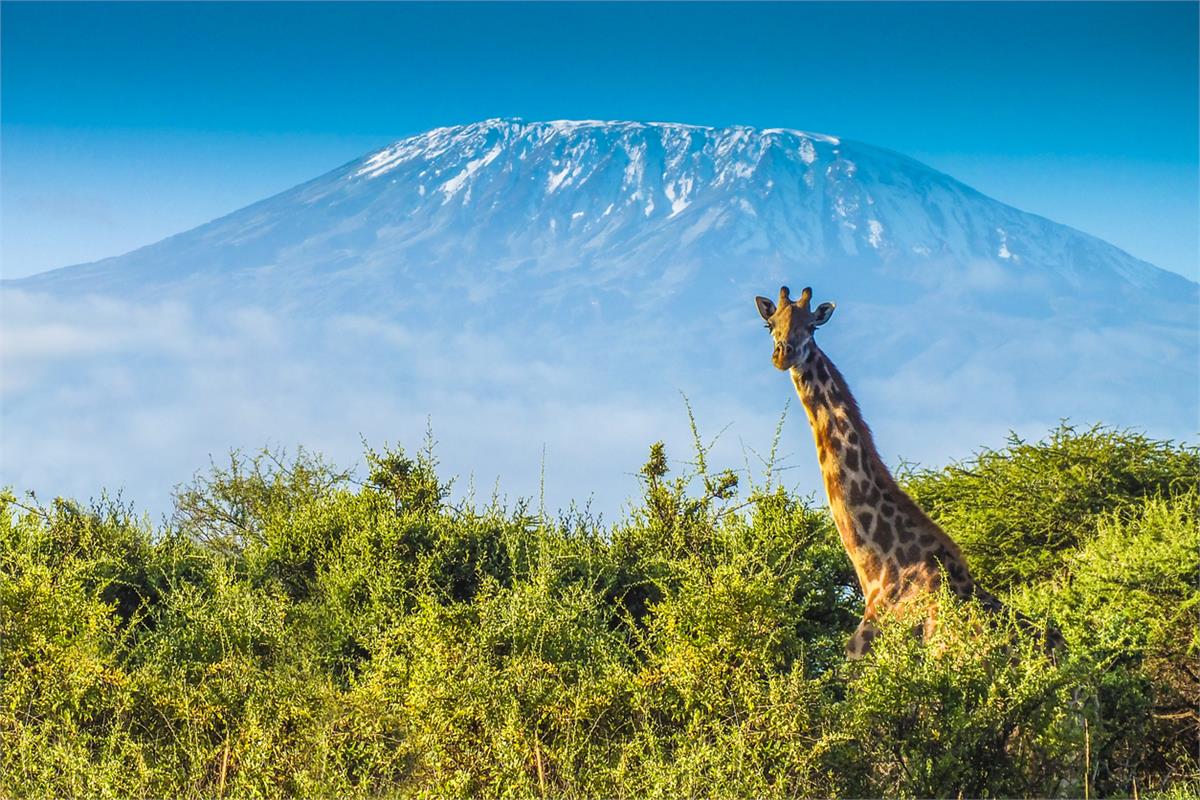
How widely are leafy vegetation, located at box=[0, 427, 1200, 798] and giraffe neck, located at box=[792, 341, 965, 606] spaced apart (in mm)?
797

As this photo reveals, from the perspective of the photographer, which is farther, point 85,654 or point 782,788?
point 85,654

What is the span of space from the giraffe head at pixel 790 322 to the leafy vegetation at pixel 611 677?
155 centimetres

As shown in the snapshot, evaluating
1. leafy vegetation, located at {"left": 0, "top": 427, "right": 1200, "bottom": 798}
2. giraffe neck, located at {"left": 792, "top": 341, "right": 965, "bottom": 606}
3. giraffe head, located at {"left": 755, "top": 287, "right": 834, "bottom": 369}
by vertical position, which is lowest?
leafy vegetation, located at {"left": 0, "top": 427, "right": 1200, "bottom": 798}

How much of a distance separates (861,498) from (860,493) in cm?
5

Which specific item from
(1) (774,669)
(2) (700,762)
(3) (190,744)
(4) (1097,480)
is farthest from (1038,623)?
(4) (1097,480)

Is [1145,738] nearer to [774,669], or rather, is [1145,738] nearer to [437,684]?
[774,669]

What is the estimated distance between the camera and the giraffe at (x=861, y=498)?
12.1 metres

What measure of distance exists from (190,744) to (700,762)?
4.10 metres

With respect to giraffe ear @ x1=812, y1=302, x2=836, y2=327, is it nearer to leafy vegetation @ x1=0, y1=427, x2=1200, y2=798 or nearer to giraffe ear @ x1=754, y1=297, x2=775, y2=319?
giraffe ear @ x1=754, y1=297, x2=775, y2=319

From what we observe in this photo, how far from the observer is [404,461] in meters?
18.5

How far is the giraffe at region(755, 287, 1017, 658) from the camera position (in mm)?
12078

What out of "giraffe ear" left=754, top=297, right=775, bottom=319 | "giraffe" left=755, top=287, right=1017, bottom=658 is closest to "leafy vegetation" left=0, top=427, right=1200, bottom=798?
"giraffe" left=755, top=287, right=1017, bottom=658

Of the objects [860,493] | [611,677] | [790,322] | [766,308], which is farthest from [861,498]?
[611,677]

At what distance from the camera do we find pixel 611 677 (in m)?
9.69
